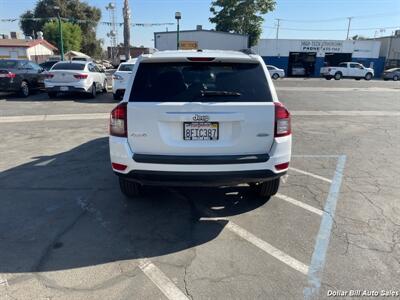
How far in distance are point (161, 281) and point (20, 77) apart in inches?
580

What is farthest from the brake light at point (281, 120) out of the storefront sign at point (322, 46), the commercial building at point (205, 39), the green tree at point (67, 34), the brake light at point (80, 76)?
the green tree at point (67, 34)

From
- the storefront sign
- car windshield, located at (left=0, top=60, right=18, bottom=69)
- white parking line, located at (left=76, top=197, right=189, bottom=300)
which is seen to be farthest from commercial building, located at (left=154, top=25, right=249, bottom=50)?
white parking line, located at (left=76, top=197, right=189, bottom=300)

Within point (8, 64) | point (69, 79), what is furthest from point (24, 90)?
point (69, 79)

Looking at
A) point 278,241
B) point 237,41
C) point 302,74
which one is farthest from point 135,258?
point 302,74

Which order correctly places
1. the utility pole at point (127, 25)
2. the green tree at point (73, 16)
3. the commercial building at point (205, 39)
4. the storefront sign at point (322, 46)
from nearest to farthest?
the utility pole at point (127, 25)
the commercial building at point (205, 39)
the storefront sign at point (322, 46)
the green tree at point (73, 16)

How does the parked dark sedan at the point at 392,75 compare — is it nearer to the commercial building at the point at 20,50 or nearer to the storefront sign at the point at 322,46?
the storefront sign at the point at 322,46

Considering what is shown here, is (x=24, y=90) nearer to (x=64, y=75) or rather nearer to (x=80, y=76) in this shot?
(x=64, y=75)

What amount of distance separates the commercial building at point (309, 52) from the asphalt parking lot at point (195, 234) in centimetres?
4265

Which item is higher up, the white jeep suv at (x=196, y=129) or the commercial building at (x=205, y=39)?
the commercial building at (x=205, y=39)

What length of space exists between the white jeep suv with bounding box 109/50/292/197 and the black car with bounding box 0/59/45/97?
13.1 m

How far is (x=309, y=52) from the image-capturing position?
153 feet

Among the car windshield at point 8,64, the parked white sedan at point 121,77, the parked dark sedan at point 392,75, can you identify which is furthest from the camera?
the parked dark sedan at point 392,75

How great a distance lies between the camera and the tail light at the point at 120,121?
3.54m

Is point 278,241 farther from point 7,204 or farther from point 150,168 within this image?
point 7,204
